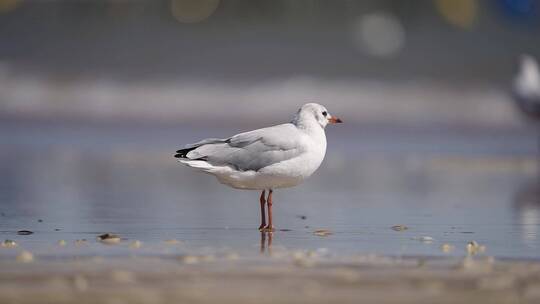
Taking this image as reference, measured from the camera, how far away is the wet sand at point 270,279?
4637 millimetres

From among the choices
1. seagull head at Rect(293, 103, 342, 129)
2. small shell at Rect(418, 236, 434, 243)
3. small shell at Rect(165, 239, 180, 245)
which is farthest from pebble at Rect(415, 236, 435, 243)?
small shell at Rect(165, 239, 180, 245)

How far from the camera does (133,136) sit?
1653 cm

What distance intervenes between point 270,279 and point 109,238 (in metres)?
1.64

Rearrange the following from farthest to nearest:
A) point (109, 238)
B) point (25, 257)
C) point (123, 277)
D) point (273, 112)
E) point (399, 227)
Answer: point (273, 112) → point (399, 227) → point (109, 238) → point (25, 257) → point (123, 277)

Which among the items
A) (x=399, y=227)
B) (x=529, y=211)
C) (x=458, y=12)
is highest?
(x=458, y=12)

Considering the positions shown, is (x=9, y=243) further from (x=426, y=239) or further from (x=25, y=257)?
(x=426, y=239)

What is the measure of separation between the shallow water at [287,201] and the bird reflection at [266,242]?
0.05 feet

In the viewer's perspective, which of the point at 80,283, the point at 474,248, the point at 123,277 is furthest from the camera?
the point at 474,248

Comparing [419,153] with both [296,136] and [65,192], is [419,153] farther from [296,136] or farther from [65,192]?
[296,136]

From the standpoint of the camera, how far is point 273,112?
20453mm

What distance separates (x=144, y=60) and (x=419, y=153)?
1058cm

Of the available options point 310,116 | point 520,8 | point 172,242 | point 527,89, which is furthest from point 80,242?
point 520,8

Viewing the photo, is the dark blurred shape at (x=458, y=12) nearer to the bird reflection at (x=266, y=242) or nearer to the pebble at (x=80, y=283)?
the bird reflection at (x=266, y=242)

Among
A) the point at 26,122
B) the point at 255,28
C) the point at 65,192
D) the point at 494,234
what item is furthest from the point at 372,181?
the point at 255,28
